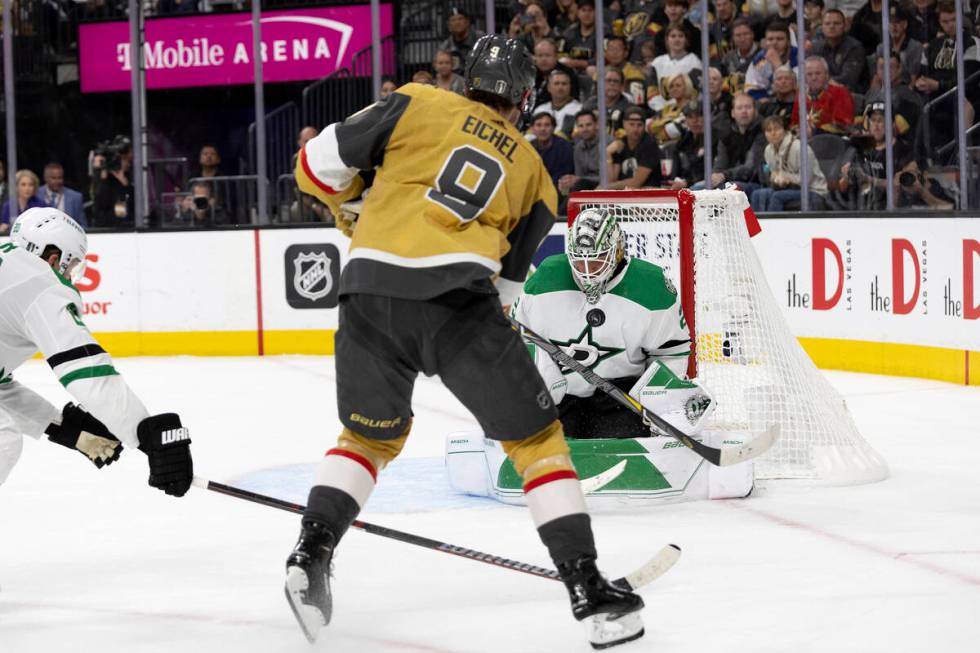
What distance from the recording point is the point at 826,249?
711 centimetres

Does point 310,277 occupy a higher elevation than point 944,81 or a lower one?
lower

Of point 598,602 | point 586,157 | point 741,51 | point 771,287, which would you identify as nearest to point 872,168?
point 771,287

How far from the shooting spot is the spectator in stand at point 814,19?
774cm

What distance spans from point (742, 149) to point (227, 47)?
13.7ft

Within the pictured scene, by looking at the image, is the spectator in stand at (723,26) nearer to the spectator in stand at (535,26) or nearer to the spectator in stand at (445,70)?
the spectator in stand at (535,26)

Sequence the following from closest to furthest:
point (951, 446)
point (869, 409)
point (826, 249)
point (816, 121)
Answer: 1. point (951, 446)
2. point (869, 409)
3. point (826, 249)
4. point (816, 121)

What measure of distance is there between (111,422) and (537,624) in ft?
2.89

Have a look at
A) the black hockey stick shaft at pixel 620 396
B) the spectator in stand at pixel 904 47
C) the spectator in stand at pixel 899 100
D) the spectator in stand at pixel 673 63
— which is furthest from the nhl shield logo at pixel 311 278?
the black hockey stick shaft at pixel 620 396

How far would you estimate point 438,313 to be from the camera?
258 centimetres

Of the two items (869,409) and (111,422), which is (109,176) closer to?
(869,409)

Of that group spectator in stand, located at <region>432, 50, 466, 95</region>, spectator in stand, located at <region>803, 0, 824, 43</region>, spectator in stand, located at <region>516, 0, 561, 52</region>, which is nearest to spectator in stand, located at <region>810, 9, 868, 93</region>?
spectator in stand, located at <region>803, 0, 824, 43</region>

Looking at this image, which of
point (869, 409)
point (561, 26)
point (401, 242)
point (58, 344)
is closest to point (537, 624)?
point (401, 242)

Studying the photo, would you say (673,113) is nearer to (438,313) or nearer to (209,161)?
(209,161)

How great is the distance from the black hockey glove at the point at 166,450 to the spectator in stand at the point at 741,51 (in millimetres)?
5899
